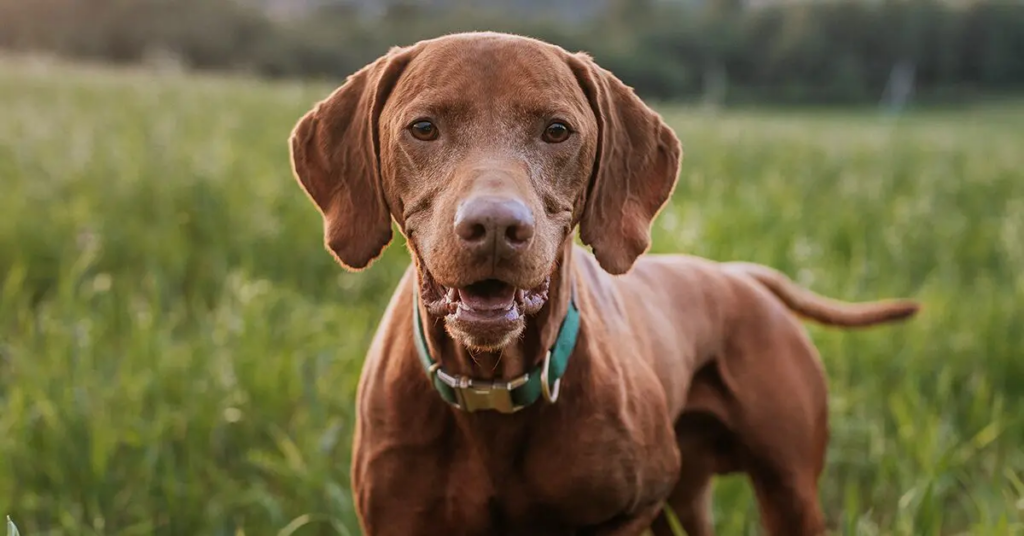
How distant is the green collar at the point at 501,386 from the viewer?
92.0 inches

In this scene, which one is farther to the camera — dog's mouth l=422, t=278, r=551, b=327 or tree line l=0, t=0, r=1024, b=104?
tree line l=0, t=0, r=1024, b=104

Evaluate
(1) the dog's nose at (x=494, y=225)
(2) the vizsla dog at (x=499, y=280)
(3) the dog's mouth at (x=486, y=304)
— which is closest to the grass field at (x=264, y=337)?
(2) the vizsla dog at (x=499, y=280)

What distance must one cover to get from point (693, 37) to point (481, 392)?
24.6m

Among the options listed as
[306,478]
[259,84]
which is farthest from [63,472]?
[259,84]

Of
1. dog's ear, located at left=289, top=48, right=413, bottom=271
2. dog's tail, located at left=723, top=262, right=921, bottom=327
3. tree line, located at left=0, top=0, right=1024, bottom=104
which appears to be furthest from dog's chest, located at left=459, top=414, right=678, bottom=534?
tree line, located at left=0, top=0, right=1024, bottom=104

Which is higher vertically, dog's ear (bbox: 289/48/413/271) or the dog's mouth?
dog's ear (bbox: 289/48/413/271)

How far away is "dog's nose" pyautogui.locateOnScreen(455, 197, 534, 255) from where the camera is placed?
1.86m

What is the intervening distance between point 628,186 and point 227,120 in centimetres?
655

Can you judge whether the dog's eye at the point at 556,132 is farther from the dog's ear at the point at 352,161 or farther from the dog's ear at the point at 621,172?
the dog's ear at the point at 352,161

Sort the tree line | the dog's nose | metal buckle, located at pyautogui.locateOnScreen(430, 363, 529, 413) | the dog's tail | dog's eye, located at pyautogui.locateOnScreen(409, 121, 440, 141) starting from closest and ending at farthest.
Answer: the dog's nose, dog's eye, located at pyautogui.locateOnScreen(409, 121, 440, 141), metal buckle, located at pyautogui.locateOnScreen(430, 363, 529, 413), the dog's tail, the tree line

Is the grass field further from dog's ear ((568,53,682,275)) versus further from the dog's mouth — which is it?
dog's ear ((568,53,682,275))

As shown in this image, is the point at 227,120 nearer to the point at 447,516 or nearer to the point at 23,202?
the point at 23,202

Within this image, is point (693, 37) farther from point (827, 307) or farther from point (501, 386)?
point (501, 386)

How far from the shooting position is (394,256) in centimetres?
552
